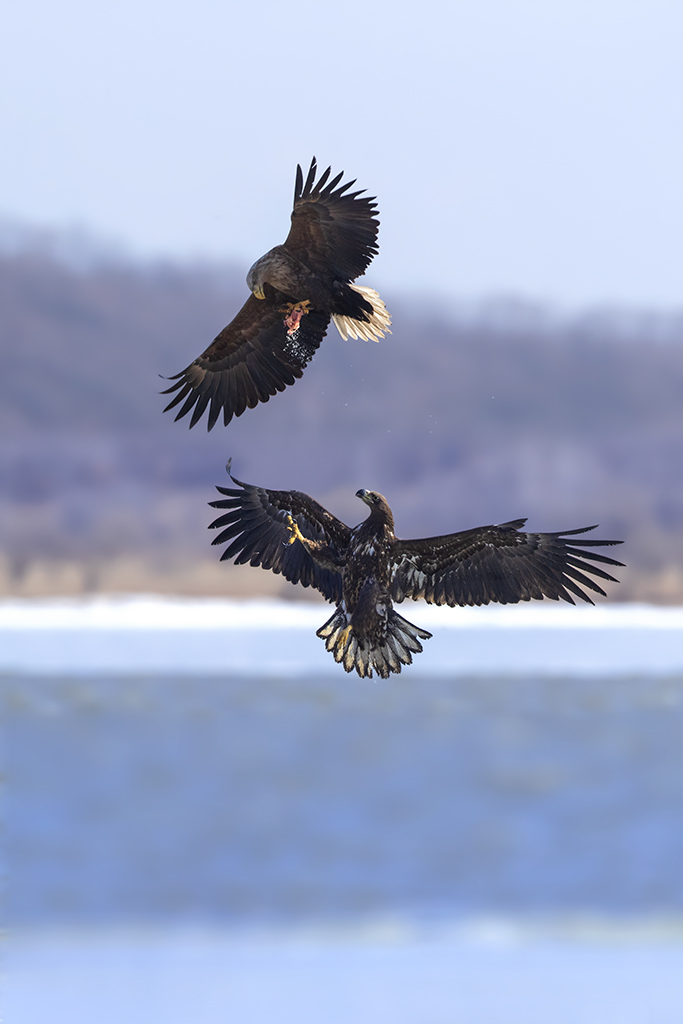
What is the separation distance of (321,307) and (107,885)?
16216 millimetres

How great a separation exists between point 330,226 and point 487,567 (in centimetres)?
98

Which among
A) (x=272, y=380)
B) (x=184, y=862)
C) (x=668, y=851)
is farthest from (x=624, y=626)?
(x=272, y=380)

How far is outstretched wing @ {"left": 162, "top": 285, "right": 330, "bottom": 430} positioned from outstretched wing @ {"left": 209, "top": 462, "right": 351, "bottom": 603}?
38 cm

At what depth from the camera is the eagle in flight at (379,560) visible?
9.39 ft

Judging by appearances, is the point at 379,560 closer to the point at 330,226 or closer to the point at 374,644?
the point at 374,644

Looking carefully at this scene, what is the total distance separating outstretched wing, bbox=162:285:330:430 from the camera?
3.30 meters

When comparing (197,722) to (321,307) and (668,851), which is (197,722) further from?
(321,307)

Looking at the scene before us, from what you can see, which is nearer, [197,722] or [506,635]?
[506,635]

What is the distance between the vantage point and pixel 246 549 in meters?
3.00

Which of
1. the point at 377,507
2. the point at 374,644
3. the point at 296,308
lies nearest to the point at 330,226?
the point at 296,308

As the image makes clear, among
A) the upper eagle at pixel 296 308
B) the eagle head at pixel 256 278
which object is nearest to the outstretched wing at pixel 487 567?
the upper eagle at pixel 296 308

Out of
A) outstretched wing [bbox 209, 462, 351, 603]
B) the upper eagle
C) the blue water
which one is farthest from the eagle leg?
the blue water

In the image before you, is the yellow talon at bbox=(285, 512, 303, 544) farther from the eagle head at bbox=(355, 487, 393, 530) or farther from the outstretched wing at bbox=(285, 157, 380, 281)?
the outstretched wing at bbox=(285, 157, 380, 281)

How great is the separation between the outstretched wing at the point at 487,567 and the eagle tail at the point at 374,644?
0.31 feet
